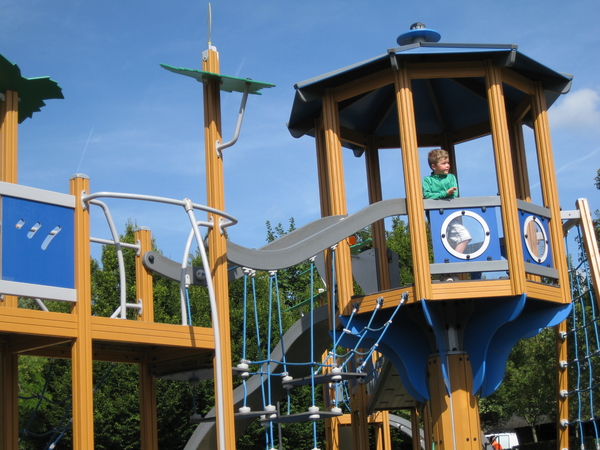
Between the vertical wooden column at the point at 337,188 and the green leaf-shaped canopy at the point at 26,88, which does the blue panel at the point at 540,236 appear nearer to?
the vertical wooden column at the point at 337,188

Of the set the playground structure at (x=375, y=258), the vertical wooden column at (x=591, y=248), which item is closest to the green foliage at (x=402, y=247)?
the playground structure at (x=375, y=258)

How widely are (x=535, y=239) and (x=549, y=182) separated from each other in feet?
3.43

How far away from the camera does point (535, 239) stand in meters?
10.5

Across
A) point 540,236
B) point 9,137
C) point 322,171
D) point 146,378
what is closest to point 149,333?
point 146,378

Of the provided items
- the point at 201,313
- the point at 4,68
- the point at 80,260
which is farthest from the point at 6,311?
the point at 201,313

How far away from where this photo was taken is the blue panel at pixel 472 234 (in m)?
10.0

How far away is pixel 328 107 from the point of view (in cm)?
1138

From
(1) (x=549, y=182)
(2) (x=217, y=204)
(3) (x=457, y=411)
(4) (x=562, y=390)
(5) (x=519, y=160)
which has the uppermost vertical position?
(5) (x=519, y=160)

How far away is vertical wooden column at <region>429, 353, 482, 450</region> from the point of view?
10.1 metres

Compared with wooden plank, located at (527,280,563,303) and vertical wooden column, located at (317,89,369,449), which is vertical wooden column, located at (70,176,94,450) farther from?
wooden plank, located at (527,280,563,303)

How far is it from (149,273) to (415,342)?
362 centimetres

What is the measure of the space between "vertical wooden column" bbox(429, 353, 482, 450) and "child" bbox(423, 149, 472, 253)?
1458 mm

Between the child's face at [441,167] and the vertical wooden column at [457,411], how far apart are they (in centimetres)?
233

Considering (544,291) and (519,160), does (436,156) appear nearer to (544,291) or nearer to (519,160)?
(544,291)
